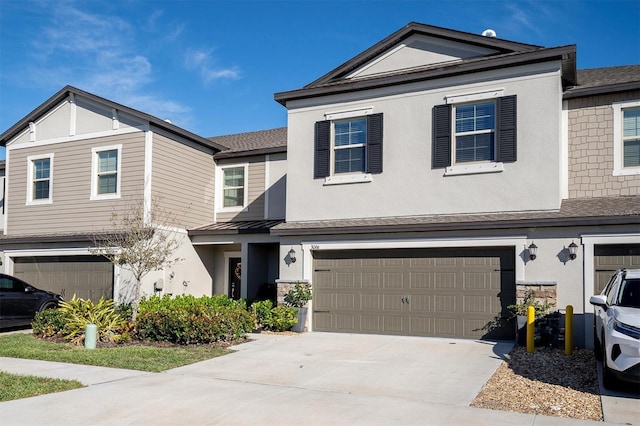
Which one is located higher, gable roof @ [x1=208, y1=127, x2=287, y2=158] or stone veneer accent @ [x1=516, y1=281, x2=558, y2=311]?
gable roof @ [x1=208, y1=127, x2=287, y2=158]

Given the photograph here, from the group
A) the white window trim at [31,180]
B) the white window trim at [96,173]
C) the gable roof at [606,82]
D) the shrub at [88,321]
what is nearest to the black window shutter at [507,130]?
the gable roof at [606,82]

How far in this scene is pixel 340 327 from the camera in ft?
49.8

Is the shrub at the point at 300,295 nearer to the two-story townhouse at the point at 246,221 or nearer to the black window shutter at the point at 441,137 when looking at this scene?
the two-story townhouse at the point at 246,221

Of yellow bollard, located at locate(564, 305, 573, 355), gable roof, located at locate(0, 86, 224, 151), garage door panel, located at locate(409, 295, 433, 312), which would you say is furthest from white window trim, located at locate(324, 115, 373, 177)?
yellow bollard, located at locate(564, 305, 573, 355)

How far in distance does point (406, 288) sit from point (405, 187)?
8.11 ft

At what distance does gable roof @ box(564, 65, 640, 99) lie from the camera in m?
13.7

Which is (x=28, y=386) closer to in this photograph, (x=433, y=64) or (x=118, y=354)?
(x=118, y=354)

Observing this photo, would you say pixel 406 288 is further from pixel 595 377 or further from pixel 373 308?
pixel 595 377

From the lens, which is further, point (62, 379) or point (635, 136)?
point (635, 136)

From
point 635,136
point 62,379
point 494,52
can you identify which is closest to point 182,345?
point 62,379

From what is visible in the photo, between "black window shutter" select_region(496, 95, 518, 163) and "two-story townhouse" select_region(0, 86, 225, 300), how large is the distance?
9863mm

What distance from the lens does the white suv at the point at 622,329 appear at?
7906 mm

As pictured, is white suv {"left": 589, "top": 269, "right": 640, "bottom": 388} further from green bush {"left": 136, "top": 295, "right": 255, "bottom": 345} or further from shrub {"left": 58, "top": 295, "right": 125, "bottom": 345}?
shrub {"left": 58, "top": 295, "right": 125, "bottom": 345}

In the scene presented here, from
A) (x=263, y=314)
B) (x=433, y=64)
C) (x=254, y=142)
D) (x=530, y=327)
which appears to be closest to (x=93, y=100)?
(x=254, y=142)
